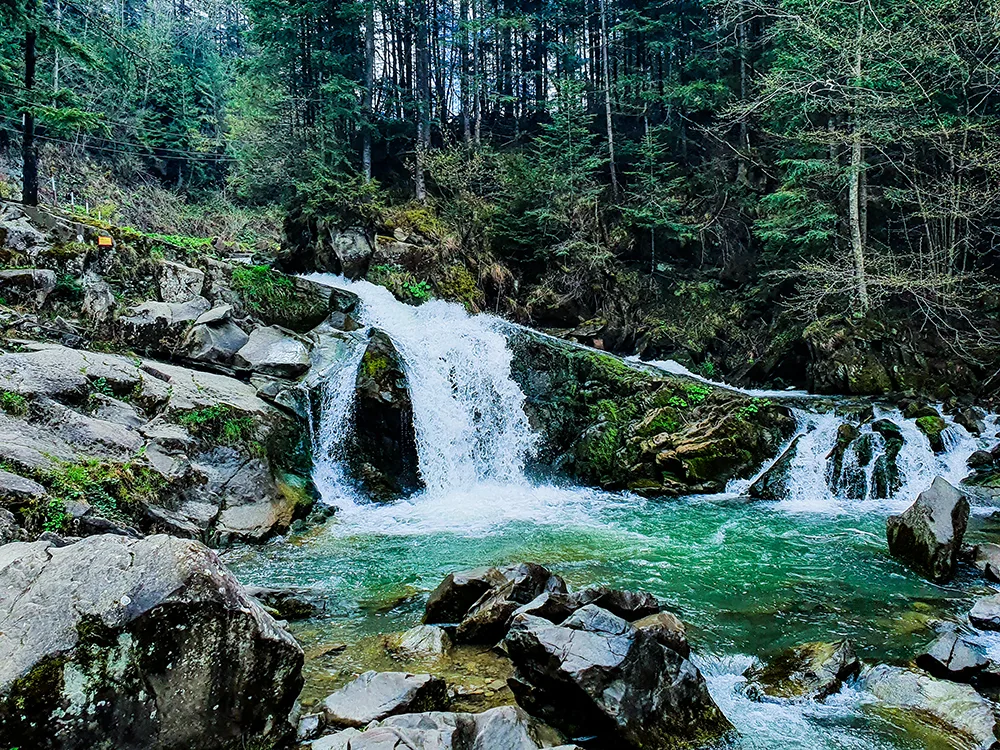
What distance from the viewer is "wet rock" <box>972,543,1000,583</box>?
23.9 ft

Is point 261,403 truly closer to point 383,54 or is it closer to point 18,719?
point 18,719

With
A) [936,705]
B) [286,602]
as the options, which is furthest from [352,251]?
[936,705]

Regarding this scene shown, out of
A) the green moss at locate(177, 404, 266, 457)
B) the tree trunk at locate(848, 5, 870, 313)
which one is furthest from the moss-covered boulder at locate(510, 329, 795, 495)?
the green moss at locate(177, 404, 266, 457)

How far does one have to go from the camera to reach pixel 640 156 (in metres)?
24.0

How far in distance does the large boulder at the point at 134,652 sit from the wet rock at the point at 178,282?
1133 centimetres

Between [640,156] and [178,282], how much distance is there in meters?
18.8

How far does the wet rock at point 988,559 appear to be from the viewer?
7.28 m

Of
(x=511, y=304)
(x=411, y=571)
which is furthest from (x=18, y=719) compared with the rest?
(x=511, y=304)

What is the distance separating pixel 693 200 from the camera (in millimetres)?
21000

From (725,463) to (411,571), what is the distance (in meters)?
7.79

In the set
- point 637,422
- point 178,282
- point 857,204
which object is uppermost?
point 857,204

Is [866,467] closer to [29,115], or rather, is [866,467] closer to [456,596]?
[456,596]

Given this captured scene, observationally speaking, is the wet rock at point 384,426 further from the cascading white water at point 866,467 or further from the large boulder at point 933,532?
the large boulder at point 933,532

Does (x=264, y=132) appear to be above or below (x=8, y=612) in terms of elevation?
above
